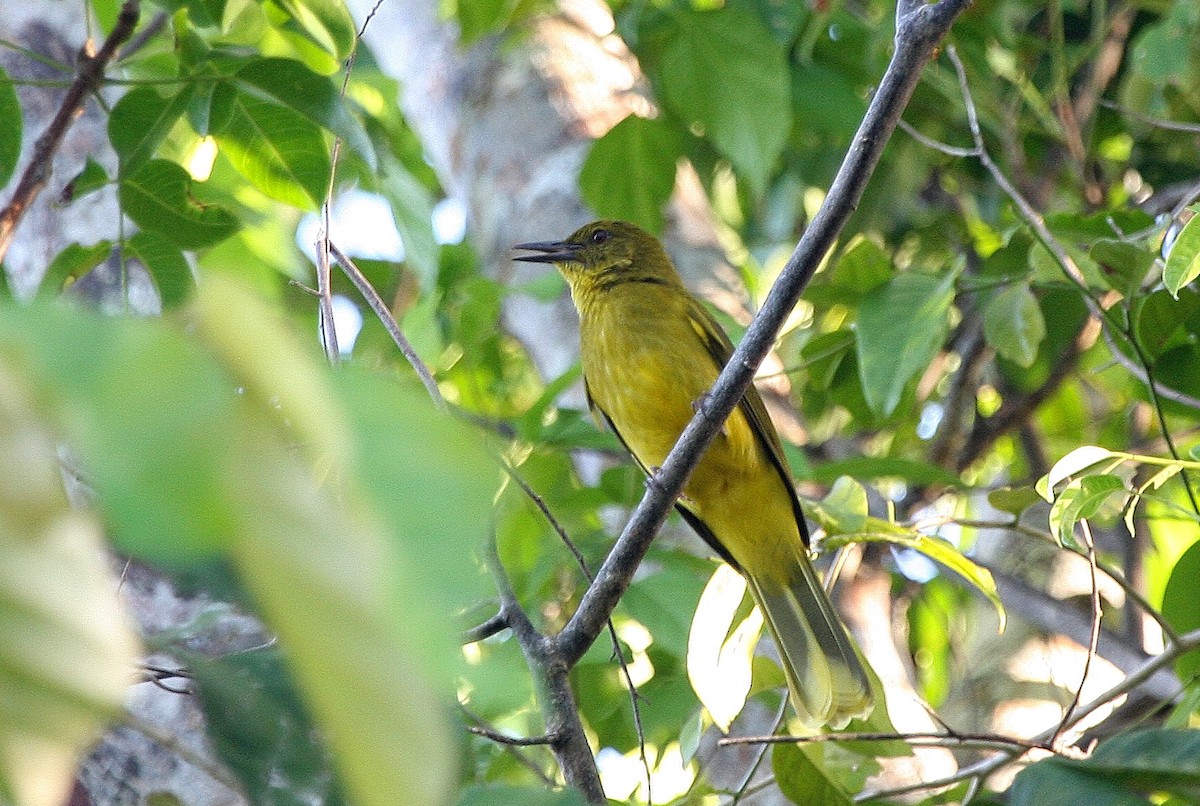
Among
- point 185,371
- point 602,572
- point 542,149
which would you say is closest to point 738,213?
point 542,149

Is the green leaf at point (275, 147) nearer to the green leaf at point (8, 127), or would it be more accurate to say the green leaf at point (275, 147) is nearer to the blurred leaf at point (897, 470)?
the green leaf at point (8, 127)

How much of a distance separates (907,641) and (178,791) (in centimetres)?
341

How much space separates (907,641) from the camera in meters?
5.34

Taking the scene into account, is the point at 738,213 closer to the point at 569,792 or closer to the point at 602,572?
the point at 602,572

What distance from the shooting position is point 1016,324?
3.39m

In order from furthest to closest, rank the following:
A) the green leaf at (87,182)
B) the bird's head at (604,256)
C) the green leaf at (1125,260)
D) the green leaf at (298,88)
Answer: the bird's head at (604,256) → the green leaf at (1125,260) → the green leaf at (87,182) → the green leaf at (298,88)

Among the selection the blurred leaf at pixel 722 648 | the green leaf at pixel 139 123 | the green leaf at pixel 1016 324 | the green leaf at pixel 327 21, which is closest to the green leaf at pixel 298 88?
the green leaf at pixel 139 123

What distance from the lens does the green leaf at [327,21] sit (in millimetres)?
2861

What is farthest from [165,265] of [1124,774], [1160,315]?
[1160,315]

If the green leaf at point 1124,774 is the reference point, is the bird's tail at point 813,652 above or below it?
above

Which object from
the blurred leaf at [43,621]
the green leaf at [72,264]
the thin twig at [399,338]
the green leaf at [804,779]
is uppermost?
the green leaf at [72,264]

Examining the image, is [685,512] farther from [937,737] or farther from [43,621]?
[43,621]

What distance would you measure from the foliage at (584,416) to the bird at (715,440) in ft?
0.68

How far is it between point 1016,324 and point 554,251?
1939mm
